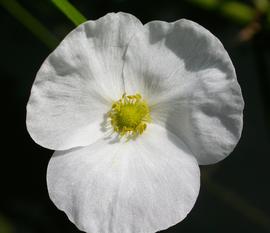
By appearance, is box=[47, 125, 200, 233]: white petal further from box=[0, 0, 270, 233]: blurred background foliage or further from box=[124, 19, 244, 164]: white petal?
box=[0, 0, 270, 233]: blurred background foliage

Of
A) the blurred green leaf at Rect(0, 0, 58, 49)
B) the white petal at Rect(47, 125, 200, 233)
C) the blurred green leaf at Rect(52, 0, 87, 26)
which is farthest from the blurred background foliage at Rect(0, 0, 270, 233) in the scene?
the white petal at Rect(47, 125, 200, 233)

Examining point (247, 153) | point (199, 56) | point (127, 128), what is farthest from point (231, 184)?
point (199, 56)

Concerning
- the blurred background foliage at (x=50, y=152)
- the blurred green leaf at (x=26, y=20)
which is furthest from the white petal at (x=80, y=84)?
the blurred background foliage at (x=50, y=152)

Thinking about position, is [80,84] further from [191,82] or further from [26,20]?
[26,20]

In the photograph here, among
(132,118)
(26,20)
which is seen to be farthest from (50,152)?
(132,118)

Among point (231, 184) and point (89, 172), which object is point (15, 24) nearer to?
point (89, 172)
